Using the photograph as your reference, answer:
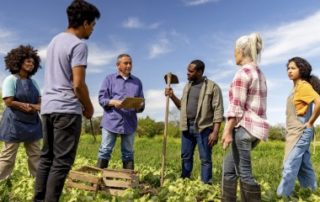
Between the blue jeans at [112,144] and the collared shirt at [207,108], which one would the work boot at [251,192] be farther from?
the blue jeans at [112,144]

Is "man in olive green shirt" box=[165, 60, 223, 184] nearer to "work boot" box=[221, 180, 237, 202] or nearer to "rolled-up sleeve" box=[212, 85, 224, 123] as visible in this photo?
"rolled-up sleeve" box=[212, 85, 224, 123]

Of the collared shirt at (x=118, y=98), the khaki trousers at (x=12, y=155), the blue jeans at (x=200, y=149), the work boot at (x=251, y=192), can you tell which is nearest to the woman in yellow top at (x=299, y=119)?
the blue jeans at (x=200, y=149)

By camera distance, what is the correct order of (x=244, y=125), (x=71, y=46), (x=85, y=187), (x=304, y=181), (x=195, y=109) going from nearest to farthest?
(x=71, y=46) → (x=244, y=125) → (x=85, y=187) → (x=304, y=181) → (x=195, y=109)

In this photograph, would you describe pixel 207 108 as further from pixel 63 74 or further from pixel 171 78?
pixel 63 74

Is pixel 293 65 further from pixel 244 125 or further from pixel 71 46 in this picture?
pixel 71 46

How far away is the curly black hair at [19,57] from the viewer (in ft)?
22.5

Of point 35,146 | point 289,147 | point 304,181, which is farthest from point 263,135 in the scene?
point 35,146

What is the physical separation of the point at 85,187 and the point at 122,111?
142 centimetres

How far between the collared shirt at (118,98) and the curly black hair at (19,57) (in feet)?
3.68

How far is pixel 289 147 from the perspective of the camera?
21.4 feet

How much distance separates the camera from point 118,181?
21.1 ft

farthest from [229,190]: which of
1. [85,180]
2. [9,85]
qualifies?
[9,85]

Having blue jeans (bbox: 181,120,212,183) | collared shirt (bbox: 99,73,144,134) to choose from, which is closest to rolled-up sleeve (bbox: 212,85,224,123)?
blue jeans (bbox: 181,120,212,183)

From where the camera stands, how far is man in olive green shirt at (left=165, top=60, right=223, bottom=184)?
7254mm
